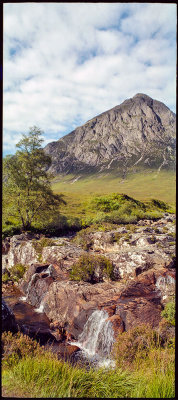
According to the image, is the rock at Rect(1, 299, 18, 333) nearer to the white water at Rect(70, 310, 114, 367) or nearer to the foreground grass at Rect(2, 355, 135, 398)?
the foreground grass at Rect(2, 355, 135, 398)

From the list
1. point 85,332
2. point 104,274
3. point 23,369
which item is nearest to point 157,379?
point 23,369

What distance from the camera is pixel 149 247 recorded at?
13680mm

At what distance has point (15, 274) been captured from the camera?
52.2 ft

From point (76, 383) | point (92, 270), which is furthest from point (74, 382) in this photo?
point (92, 270)

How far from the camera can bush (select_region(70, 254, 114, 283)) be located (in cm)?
1219

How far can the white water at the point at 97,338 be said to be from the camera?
26.9ft

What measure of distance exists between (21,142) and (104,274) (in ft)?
53.9

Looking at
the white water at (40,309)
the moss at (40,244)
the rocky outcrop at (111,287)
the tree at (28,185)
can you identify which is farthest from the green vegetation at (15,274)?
the tree at (28,185)

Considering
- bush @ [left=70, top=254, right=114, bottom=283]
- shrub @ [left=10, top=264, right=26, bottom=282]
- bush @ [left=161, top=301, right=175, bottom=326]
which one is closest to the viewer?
bush @ [left=161, top=301, right=175, bottom=326]

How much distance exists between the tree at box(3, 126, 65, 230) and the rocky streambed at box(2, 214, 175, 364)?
6093 mm

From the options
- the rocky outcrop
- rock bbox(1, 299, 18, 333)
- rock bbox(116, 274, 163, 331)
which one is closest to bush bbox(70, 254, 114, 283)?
the rocky outcrop

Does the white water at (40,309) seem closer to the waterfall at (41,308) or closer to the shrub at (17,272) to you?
the waterfall at (41,308)

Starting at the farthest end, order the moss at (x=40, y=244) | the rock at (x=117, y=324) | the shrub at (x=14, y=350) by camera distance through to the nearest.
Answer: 1. the moss at (x=40, y=244)
2. the rock at (x=117, y=324)
3. the shrub at (x=14, y=350)

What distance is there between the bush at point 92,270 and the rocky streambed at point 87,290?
0.18 meters
